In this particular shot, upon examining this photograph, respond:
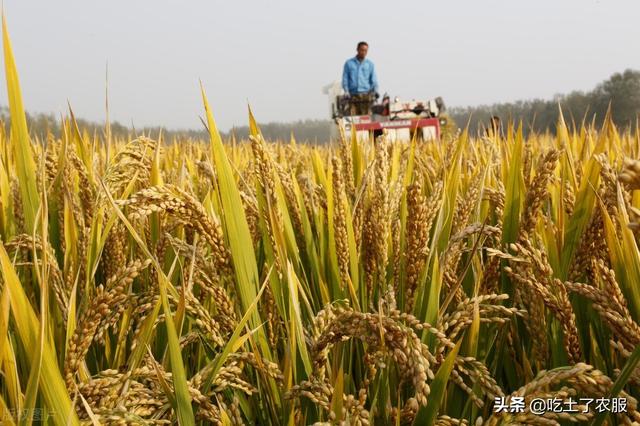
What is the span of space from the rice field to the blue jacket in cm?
1012

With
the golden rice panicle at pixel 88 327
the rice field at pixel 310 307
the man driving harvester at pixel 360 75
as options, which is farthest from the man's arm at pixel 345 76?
the golden rice panicle at pixel 88 327

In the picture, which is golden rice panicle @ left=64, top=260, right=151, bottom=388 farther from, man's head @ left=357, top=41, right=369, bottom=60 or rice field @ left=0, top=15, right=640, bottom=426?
man's head @ left=357, top=41, right=369, bottom=60

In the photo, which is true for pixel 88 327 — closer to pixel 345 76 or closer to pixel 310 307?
pixel 310 307

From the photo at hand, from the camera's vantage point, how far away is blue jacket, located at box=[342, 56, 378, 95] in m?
11.0

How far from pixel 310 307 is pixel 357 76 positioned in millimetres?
10553

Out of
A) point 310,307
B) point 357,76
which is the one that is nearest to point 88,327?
point 310,307

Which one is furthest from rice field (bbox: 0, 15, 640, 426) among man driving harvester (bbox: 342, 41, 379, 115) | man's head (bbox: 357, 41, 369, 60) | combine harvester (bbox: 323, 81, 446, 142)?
man's head (bbox: 357, 41, 369, 60)

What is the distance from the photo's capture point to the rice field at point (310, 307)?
0.63 m

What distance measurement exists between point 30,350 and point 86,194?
46cm

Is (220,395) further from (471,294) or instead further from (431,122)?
(431,122)

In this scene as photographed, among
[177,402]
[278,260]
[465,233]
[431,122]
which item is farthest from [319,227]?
[431,122]

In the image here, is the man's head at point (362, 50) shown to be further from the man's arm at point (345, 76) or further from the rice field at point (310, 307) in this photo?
the rice field at point (310, 307)

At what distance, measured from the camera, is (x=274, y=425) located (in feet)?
2.63

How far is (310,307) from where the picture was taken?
36.1 inches
